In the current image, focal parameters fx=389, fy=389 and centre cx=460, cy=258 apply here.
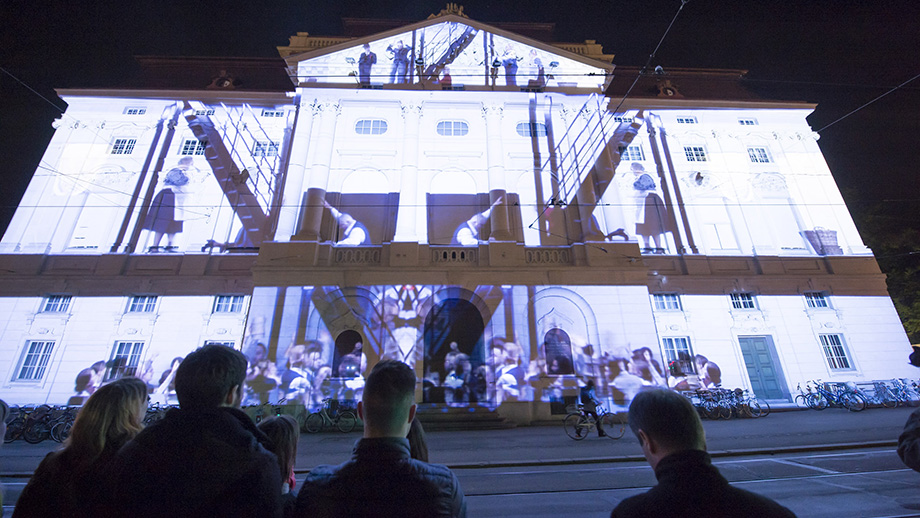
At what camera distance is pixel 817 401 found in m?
15.3

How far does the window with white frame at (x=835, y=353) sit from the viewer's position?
15.9 meters

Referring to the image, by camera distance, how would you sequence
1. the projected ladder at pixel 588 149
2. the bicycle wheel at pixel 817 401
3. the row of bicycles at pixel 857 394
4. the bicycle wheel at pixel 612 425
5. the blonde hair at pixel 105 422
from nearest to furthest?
1. the blonde hair at pixel 105 422
2. the bicycle wheel at pixel 612 425
3. the row of bicycles at pixel 857 394
4. the bicycle wheel at pixel 817 401
5. the projected ladder at pixel 588 149

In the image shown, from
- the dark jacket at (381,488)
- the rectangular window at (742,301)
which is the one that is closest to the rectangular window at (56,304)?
the dark jacket at (381,488)

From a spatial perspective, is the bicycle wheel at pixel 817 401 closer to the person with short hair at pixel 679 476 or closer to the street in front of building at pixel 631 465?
the street in front of building at pixel 631 465

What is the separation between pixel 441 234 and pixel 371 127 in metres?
6.98

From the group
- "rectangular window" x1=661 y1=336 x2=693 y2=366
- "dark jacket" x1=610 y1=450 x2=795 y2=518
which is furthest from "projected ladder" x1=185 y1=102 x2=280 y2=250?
"dark jacket" x1=610 y1=450 x2=795 y2=518

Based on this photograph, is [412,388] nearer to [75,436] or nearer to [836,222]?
[75,436]

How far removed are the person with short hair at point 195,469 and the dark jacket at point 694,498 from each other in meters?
1.55

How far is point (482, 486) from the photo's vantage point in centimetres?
648


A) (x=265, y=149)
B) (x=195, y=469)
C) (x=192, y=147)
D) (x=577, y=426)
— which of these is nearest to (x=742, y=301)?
(x=577, y=426)

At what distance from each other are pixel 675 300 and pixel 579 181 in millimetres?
6738

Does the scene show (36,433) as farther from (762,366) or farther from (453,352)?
(762,366)

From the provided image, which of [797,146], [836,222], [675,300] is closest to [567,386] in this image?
[675,300]

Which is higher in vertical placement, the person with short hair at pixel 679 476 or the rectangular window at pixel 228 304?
the rectangular window at pixel 228 304
